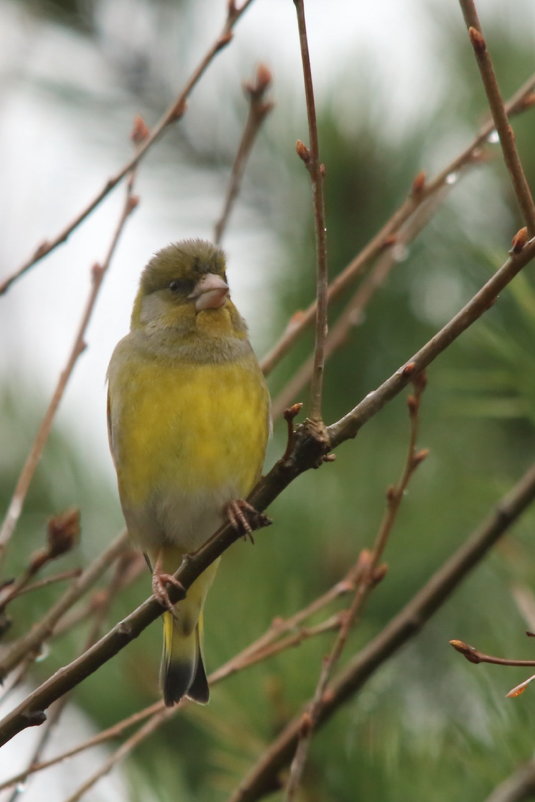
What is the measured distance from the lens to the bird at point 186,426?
3.33 meters

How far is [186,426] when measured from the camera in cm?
333

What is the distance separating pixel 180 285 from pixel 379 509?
1185 mm

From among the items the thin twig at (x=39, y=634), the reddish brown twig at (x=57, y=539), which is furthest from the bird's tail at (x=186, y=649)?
the reddish brown twig at (x=57, y=539)

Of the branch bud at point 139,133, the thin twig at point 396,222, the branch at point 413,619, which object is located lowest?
the branch at point 413,619

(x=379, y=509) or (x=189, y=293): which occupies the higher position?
(x=189, y=293)

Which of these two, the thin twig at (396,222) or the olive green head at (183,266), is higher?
the olive green head at (183,266)

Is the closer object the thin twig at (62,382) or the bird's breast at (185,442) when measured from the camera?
the thin twig at (62,382)

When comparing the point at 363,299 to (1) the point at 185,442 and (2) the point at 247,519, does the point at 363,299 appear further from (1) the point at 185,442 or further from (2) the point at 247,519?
(2) the point at 247,519

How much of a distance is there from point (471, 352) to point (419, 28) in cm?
147

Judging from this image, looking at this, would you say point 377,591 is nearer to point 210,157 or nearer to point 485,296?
point 210,157

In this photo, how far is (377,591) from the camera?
439 cm

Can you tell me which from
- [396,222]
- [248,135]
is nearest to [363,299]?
[396,222]

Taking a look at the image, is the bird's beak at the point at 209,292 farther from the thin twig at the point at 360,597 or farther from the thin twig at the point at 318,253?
the thin twig at the point at 318,253

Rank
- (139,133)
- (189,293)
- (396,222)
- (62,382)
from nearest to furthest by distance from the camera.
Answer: (62,382)
(396,222)
(139,133)
(189,293)
